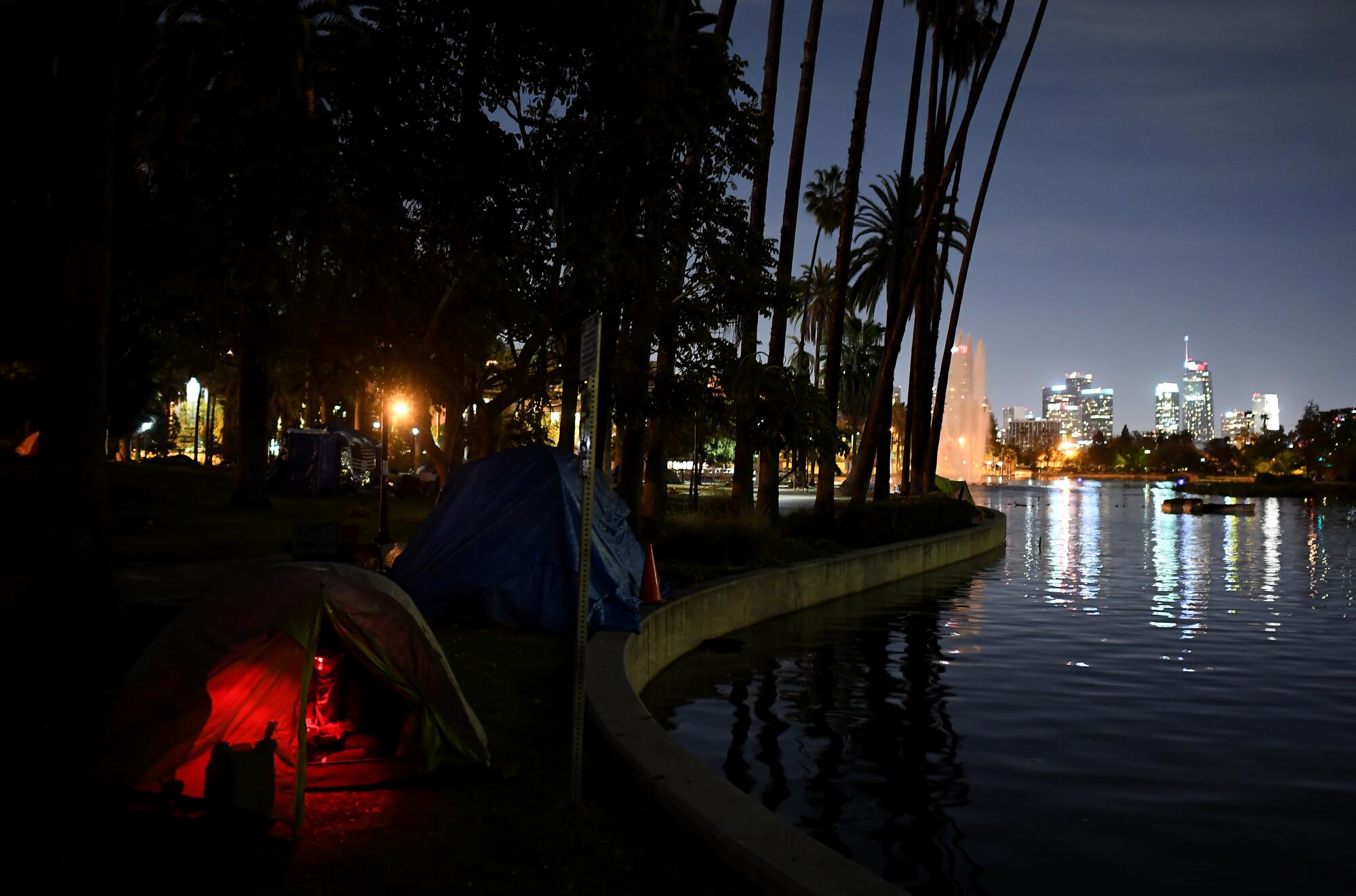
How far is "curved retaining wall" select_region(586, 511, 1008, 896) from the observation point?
5.29 meters

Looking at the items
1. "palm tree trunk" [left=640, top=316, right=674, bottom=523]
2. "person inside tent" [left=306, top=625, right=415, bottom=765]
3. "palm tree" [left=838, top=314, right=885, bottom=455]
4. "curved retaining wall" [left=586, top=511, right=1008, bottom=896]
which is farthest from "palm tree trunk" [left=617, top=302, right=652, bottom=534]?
"palm tree" [left=838, top=314, right=885, bottom=455]

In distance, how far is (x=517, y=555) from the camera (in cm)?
1302

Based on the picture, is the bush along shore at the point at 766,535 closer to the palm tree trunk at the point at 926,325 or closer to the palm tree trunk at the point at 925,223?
the palm tree trunk at the point at 925,223

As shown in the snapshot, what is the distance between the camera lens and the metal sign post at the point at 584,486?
5.66 meters

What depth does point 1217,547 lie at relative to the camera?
39.2m

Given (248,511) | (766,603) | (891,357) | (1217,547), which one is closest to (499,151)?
(766,603)

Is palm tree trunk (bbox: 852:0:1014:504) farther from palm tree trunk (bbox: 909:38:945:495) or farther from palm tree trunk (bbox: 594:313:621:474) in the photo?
palm tree trunk (bbox: 594:313:621:474)

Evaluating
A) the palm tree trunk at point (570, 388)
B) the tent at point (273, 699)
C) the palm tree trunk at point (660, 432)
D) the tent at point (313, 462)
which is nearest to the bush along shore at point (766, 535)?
the palm tree trunk at point (660, 432)

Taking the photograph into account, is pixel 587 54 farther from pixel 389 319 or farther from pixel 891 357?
pixel 891 357

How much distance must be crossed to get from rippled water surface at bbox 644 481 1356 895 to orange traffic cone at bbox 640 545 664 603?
98 cm

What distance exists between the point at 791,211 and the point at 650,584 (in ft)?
49.3

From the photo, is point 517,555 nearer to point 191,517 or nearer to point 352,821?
point 352,821

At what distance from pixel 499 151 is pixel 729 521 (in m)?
8.90

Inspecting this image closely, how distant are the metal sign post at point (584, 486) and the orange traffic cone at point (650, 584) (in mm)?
8044
